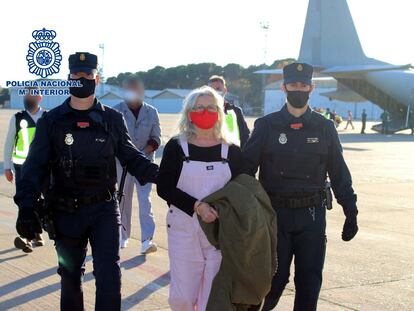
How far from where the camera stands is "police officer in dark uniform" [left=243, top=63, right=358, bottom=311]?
452 centimetres

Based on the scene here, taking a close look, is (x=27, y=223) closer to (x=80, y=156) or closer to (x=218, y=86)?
(x=80, y=156)

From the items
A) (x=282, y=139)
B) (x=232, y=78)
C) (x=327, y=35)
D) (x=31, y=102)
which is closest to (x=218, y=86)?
(x=31, y=102)

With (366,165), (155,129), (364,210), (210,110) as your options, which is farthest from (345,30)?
(210,110)

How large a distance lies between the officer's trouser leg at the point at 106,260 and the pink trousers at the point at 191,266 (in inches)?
17.7

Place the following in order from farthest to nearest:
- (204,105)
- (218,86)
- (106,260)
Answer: (218,86) → (106,260) → (204,105)

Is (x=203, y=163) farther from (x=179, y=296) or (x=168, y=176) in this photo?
(x=179, y=296)

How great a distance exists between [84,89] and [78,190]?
2.37ft

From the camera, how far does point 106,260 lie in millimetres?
4258

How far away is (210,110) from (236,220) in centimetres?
77

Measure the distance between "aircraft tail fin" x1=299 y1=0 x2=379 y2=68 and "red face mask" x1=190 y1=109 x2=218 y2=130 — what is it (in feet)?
145

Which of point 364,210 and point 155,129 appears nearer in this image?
point 155,129

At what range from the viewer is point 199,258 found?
4020 mm

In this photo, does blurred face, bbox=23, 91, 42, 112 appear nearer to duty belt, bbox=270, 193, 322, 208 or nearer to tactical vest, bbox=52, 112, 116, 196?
tactical vest, bbox=52, 112, 116, 196

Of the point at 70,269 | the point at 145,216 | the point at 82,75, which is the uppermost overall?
the point at 82,75
